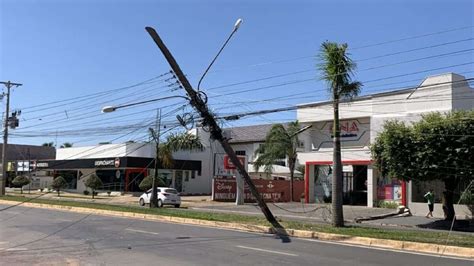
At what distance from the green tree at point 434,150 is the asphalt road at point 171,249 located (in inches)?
395

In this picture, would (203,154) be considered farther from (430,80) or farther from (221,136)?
(221,136)

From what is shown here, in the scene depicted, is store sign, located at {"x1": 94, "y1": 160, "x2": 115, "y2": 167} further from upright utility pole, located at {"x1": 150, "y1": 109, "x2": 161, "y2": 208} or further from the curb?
the curb

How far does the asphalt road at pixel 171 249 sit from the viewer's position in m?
12.1

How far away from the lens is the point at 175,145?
182 ft

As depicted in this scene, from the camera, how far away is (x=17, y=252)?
1307 cm

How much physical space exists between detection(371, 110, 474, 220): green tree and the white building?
6.05m

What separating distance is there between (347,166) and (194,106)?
24753mm

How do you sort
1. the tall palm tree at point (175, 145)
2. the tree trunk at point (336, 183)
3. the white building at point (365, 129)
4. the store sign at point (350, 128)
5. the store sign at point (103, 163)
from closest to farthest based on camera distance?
the tree trunk at point (336, 183) → the white building at point (365, 129) → the store sign at point (350, 128) → the tall palm tree at point (175, 145) → the store sign at point (103, 163)

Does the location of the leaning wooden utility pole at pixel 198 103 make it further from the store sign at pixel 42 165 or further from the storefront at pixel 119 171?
the store sign at pixel 42 165

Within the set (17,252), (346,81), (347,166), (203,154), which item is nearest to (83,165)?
(203,154)

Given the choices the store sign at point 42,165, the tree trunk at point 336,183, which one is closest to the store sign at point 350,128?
the tree trunk at point 336,183

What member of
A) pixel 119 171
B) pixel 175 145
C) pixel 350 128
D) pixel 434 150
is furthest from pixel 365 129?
pixel 119 171

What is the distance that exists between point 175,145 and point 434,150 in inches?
1362

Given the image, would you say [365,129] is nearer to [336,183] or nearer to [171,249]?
[336,183]
